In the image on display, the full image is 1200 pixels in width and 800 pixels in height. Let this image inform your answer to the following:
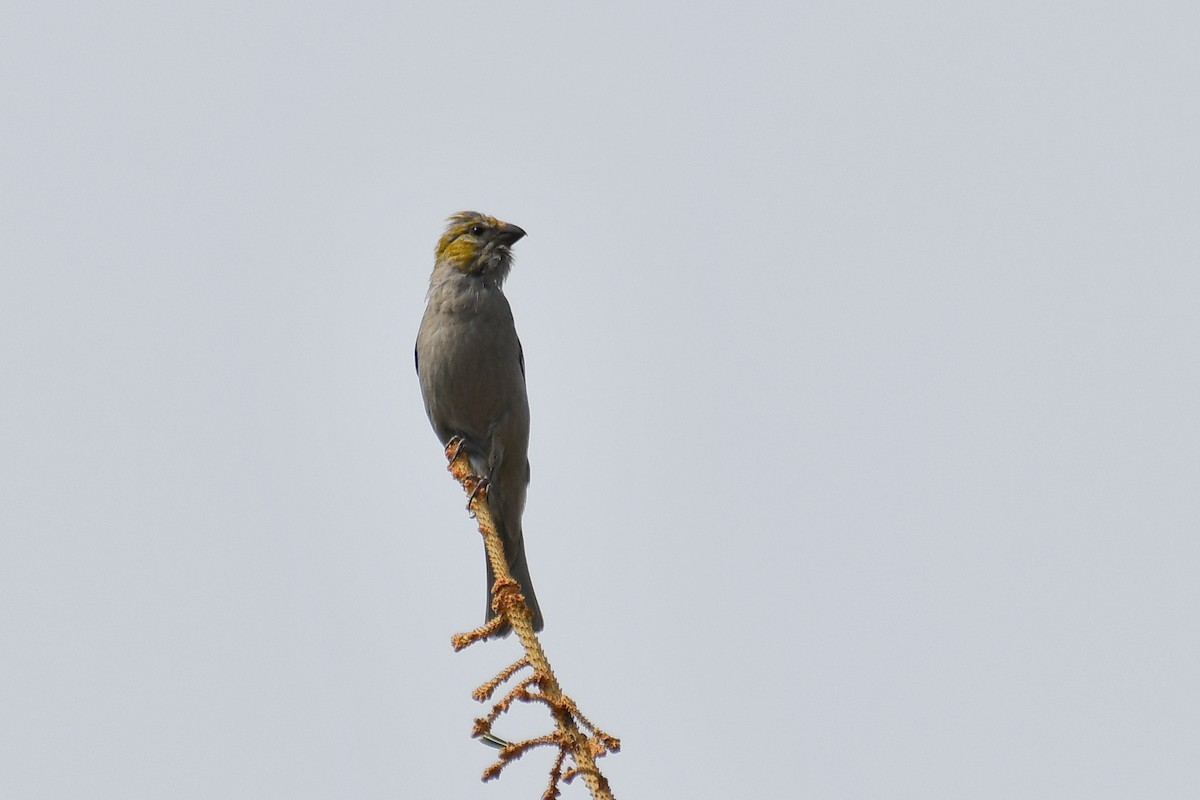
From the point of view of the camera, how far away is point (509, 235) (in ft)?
27.7

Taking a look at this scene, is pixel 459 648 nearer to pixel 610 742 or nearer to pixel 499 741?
pixel 499 741

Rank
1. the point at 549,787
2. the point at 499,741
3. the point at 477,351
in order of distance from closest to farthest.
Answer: the point at 549,787 → the point at 499,741 → the point at 477,351

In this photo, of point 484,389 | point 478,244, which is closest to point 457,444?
point 484,389

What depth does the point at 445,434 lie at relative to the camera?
7777 millimetres

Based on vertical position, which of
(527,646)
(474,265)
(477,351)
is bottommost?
(527,646)

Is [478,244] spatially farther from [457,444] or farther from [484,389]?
[457,444]

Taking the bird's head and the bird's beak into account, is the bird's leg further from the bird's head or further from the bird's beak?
the bird's beak

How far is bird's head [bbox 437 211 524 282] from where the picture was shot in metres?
8.28

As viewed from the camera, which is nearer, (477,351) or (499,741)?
(499,741)

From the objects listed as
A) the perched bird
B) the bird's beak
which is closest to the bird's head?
the bird's beak

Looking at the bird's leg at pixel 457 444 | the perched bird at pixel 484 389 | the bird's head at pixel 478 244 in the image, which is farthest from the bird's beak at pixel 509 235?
the bird's leg at pixel 457 444

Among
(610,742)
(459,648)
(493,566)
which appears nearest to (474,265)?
(493,566)

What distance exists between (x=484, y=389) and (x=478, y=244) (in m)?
1.36

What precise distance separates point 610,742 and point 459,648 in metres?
0.65
